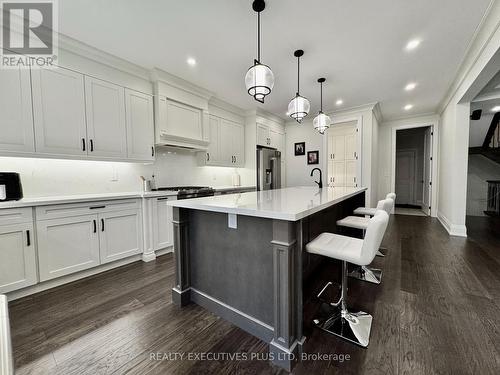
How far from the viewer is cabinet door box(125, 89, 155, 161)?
2.92 m

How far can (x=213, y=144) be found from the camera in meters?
4.25

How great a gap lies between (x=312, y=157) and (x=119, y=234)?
186 inches

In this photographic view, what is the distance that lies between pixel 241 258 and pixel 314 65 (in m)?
2.91

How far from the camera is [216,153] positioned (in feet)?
14.1

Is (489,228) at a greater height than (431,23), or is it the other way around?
(431,23)

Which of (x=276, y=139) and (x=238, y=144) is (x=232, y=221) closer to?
(x=238, y=144)

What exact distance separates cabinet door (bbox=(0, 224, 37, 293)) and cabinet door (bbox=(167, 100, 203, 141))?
81.0 inches

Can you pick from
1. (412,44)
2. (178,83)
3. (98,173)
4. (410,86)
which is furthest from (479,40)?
(98,173)

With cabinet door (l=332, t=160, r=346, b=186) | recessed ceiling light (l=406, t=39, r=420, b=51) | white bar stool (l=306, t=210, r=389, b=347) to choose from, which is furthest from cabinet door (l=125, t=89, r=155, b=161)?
cabinet door (l=332, t=160, r=346, b=186)

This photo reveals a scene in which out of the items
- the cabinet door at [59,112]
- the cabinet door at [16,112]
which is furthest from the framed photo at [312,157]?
the cabinet door at [16,112]

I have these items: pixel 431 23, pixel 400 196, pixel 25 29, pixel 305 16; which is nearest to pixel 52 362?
pixel 25 29

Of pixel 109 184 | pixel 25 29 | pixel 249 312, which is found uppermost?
pixel 25 29

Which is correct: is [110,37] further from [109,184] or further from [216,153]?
[216,153]

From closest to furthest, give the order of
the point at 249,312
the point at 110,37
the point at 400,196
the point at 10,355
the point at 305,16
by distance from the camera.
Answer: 1. the point at 10,355
2. the point at 249,312
3. the point at 305,16
4. the point at 110,37
5. the point at 400,196
